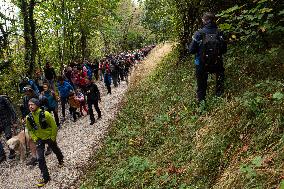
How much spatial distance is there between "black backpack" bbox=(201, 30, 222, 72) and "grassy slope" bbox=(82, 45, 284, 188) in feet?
2.73

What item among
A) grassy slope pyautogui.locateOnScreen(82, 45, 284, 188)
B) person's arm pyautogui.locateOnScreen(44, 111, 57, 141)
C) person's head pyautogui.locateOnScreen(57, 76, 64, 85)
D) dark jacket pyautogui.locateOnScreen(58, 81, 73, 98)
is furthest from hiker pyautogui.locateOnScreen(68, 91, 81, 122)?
person's arm pyautogui.locateOnScreen(44, 111, 57, 141)

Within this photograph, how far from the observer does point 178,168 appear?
691 cm

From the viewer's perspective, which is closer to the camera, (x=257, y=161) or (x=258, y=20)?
(x=257, y=161)

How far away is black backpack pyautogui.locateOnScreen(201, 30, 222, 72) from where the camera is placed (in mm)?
7547

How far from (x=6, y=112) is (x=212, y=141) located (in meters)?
7.65

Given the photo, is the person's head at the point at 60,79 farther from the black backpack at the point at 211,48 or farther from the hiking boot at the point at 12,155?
the black backpack at the point at 211,48

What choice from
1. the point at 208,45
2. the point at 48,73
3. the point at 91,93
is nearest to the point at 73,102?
the point at 91,93

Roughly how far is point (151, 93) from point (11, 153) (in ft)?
18.0

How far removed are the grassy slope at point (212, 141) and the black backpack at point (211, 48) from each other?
32.8 inches

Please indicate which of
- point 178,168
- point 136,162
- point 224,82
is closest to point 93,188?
point 136,162

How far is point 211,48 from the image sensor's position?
298 inches

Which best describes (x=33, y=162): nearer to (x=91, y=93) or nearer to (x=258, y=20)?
(x=91, y=93)

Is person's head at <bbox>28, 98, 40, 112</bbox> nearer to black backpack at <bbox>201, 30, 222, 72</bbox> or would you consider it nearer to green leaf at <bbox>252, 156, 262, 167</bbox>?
black backpack at <bbox>201, 30, 222, 72</bbox>

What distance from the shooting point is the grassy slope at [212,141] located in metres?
5.46
